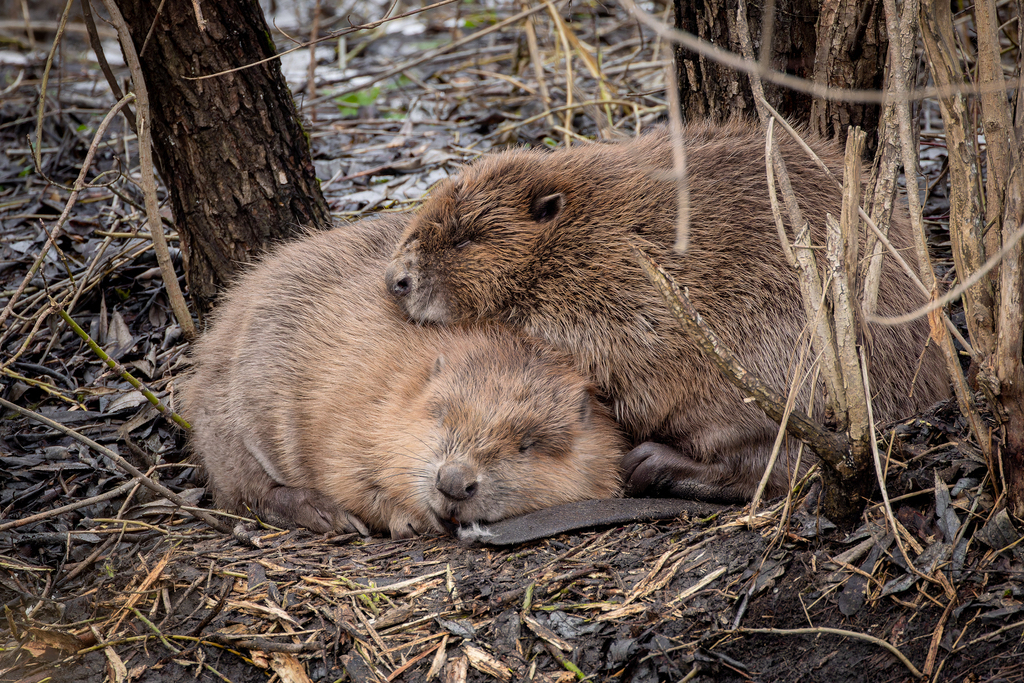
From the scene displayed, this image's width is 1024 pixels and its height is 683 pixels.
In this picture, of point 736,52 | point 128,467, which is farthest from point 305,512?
point 736,52

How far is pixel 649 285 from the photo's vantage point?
10.1ft

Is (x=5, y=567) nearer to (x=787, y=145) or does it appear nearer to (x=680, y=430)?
(x=680, y=430)

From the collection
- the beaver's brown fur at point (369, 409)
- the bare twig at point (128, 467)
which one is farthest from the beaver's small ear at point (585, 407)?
the bare twig at point (128, 467)

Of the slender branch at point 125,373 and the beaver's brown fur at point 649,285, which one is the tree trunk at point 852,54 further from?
the slender branch at point 125,373

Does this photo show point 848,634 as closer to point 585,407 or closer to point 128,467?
point 585,407

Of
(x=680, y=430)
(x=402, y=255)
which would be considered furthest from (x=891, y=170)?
(x=402, y=255)

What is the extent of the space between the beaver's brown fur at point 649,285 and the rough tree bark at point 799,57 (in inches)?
9.5

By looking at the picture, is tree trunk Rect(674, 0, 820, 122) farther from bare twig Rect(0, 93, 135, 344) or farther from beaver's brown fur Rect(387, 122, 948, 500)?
bare twig Rect(0, 93, 135, 344)

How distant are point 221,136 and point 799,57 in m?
2.48

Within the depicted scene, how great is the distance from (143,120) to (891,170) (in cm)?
283

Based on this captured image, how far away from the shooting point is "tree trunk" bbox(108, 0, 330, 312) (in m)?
3.44

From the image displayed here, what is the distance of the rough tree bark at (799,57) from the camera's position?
10.7ft

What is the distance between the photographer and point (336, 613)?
8.59ft

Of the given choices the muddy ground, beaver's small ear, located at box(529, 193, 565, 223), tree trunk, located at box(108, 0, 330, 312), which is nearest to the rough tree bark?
the muddy ground
